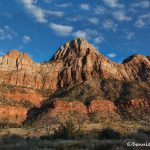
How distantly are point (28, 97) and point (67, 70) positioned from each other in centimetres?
3257

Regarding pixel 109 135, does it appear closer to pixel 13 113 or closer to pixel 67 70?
pixel 13 113

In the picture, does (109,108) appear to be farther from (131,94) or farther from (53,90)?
(53,90)

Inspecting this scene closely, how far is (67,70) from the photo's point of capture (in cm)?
18700

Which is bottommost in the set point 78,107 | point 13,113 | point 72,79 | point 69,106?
point 78,107

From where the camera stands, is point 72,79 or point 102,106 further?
point 72,79

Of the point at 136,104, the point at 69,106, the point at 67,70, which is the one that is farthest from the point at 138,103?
the point at 67,70

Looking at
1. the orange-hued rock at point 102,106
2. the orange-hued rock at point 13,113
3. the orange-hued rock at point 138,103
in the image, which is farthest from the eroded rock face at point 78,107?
the orange-hued rock at point 13,113

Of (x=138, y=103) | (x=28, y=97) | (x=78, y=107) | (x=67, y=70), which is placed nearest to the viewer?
(x=78, y=107)

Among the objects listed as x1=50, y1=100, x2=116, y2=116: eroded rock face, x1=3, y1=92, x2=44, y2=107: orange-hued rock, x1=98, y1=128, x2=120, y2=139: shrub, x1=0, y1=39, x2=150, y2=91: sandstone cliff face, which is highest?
x1=0, y1=39, x2=150, y2=91: sandstone cliff face

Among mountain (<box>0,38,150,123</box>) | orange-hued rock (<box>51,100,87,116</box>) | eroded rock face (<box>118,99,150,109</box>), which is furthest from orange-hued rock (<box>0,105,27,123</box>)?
eroded rock face (<box>118,99,150,109</box>)

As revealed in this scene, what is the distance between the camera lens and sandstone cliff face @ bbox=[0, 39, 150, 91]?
179 meters

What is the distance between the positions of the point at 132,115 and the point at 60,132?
9763 centimetres

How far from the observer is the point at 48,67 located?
196 metres

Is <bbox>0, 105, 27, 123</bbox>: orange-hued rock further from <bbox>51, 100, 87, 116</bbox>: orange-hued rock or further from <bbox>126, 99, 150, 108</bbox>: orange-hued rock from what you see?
<bbox>126, 99, 150, 108</bbox>: orange-hued rock
